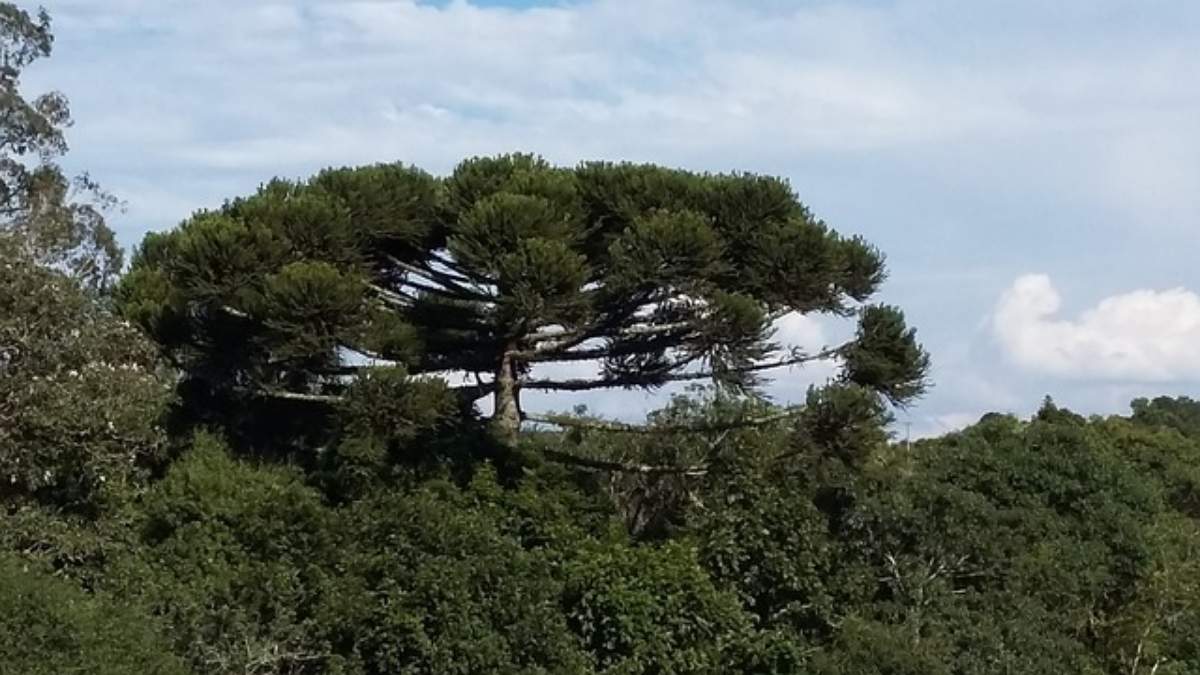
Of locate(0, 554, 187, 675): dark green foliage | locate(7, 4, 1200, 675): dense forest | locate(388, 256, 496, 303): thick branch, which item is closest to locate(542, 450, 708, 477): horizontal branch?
locate(7, 4, 1200, 675): dense forest

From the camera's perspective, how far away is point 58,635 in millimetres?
10977

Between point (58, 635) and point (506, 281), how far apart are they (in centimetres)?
472

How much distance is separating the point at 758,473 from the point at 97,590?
20.0ft

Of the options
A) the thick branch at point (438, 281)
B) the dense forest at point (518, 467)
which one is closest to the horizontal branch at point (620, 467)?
the dense forest at point (518, 467)

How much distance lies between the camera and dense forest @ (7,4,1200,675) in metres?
13.7

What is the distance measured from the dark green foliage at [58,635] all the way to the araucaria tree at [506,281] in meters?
3.28

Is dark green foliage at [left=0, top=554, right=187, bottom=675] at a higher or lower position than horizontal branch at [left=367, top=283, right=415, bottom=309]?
lower

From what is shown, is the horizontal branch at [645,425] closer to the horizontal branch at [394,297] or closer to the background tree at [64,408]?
the horizontal branch at [394,297]

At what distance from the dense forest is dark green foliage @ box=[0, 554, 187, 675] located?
131mm

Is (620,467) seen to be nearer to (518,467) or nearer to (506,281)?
(518,467)

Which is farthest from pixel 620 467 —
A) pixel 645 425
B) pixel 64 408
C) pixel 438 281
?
pixel 64 408

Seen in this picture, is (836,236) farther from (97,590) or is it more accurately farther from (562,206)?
(97,590)

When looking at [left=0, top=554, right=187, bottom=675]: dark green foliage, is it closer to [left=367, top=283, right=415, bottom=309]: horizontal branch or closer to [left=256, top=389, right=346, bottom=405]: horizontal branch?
[left=256, top=389, right=346, bottom=405]: horizontal branch

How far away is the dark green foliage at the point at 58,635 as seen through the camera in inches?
425
